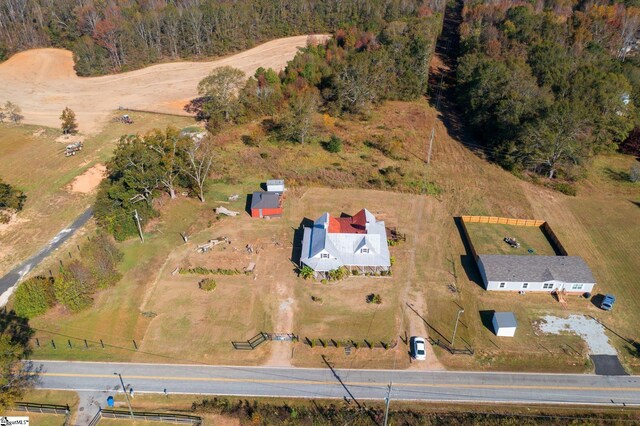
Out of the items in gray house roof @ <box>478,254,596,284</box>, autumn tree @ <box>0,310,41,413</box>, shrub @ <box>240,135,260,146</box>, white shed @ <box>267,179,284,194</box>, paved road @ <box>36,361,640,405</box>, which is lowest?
paved road @ <box>36,361,640,405</box>

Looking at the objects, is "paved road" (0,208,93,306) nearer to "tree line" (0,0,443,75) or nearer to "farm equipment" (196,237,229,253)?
"farm equipment" (196,237,229,253)

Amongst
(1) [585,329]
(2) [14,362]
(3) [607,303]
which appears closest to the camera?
(2) [14,362]

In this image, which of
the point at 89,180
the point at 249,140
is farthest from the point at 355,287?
the point at 89,180

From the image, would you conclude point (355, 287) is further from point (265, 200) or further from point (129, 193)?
point (129, 193)

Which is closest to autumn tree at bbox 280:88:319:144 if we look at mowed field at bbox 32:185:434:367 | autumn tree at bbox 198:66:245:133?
autumn tree at bbox 198:66:245:133

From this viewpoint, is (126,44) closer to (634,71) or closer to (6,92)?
(6,92)
